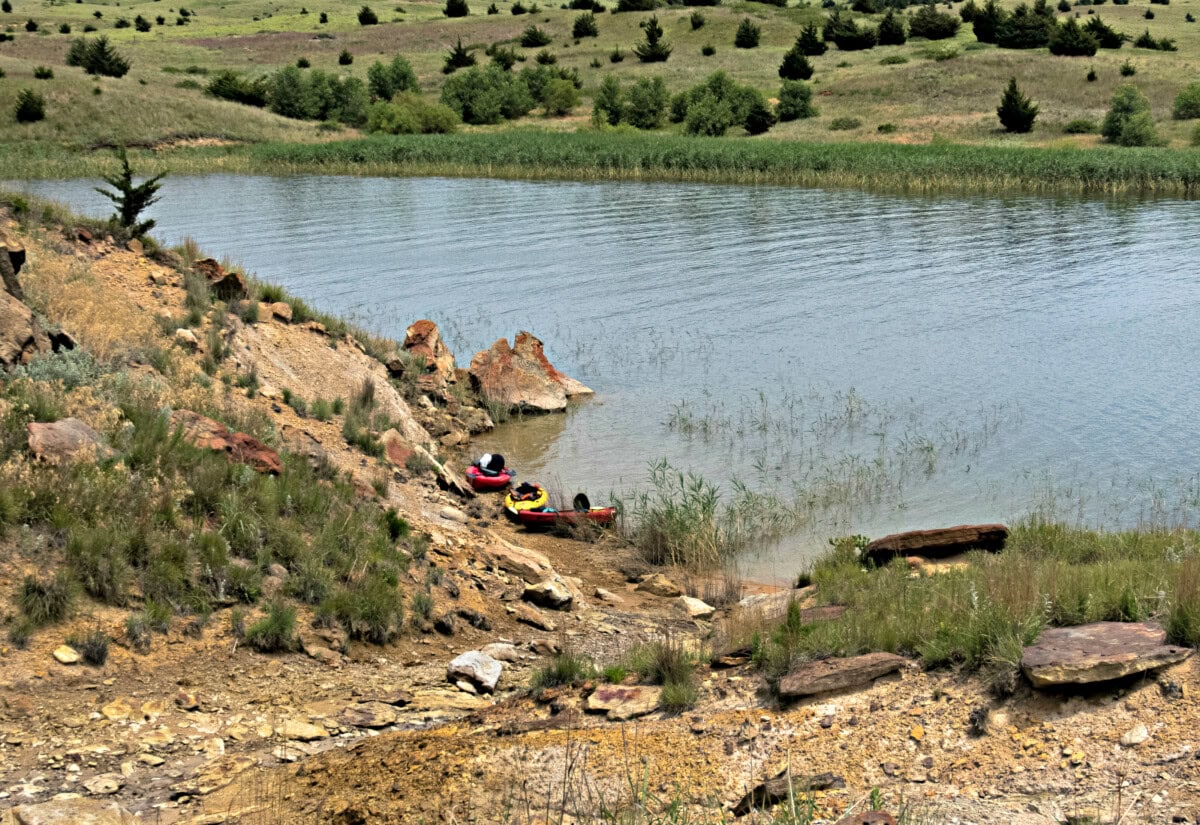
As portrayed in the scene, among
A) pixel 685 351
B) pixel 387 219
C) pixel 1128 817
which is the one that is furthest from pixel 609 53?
pixel 1128 817

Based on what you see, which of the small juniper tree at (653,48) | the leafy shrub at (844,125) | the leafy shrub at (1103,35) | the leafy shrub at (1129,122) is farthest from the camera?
the small juniper tree at (653,48)

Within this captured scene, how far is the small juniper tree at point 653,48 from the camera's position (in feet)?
291

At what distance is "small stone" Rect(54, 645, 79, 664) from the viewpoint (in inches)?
269

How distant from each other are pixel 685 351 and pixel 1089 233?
18274mm

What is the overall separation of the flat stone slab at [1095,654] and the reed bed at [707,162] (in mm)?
40262

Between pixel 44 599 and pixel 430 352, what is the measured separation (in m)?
10.3

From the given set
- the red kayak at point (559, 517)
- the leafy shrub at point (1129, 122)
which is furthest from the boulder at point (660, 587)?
the leafy shrub at point (1129, 122)

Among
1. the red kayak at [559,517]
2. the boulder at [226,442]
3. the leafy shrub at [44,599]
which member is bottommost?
the red kayak at [559,517]

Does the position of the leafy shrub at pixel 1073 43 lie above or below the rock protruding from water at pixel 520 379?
above

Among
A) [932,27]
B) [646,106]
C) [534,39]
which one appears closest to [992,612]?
[646,106]

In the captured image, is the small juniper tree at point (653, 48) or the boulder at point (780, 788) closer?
the boulder at point (780, 788)

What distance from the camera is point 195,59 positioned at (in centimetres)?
9012

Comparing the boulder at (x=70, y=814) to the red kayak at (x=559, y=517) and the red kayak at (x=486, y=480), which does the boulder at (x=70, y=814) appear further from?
the red kayak at (x=486, y=480)

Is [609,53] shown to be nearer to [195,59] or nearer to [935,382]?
[195,59]
